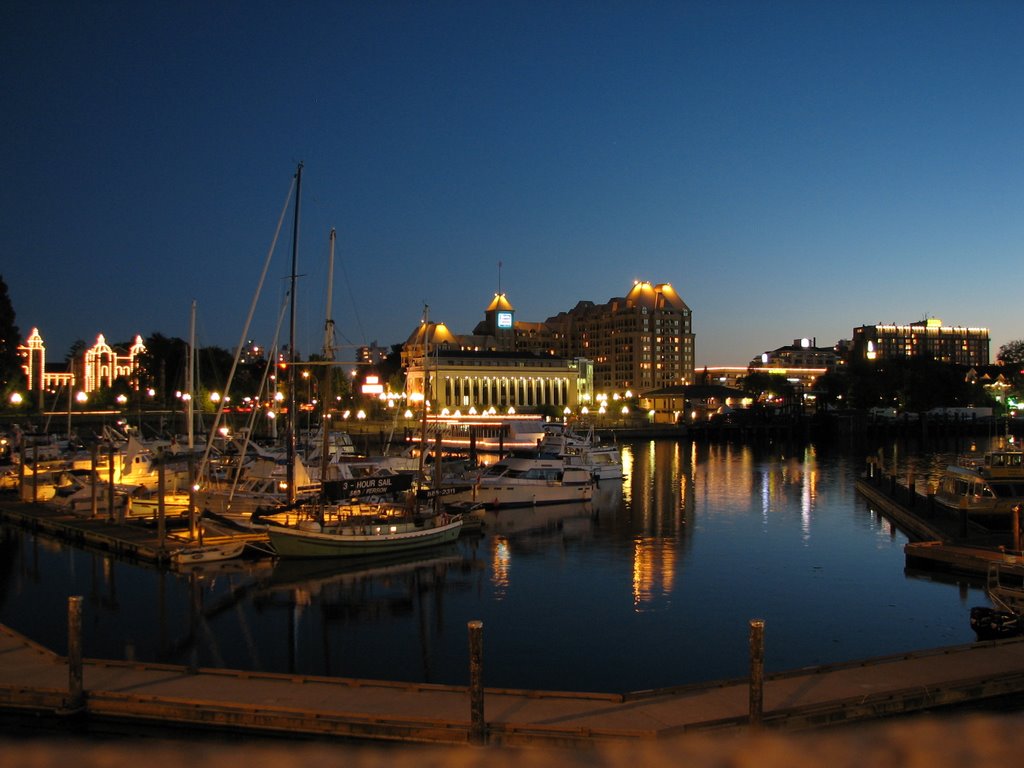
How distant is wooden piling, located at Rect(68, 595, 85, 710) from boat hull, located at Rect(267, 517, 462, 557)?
15.9 m

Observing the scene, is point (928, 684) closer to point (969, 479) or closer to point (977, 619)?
point (977, 619)

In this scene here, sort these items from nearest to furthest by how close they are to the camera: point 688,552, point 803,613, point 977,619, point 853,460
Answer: point 977,619 → point 803,613 → point 688,552 → point 853,460

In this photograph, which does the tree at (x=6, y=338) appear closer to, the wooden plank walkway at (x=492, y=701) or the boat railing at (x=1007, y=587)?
the wooden plank walkway at (x=492, y=701)

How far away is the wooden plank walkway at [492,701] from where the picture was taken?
44.4 ft

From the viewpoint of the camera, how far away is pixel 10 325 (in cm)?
9012

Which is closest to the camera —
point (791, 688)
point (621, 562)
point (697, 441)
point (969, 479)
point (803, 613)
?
point (791, 688)

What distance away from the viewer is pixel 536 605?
88.4 ft

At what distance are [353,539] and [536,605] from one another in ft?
28.1

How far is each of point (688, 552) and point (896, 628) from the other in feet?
40.7

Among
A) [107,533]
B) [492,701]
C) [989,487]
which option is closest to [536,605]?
[492,701]

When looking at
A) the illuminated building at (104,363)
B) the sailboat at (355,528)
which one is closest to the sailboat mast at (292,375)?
the sailboat at (355,528)

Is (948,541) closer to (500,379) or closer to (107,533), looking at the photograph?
(107,533)

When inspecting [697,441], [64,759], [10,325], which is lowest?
[697,441]

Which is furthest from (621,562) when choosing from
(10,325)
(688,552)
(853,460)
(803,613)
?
(10,325)
